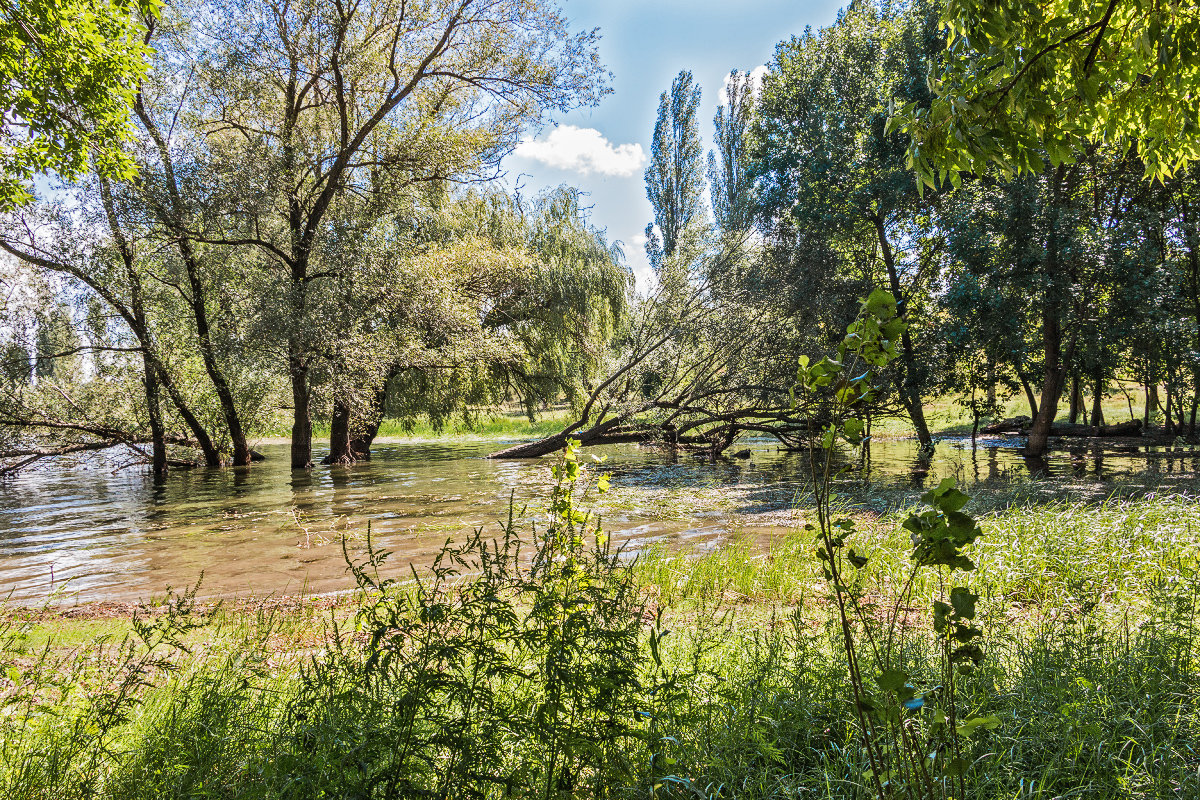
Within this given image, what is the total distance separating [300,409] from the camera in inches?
656

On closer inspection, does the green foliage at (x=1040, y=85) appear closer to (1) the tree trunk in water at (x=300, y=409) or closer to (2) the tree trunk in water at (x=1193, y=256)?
(2) the tree trunk in water at (x=1193, y=256)

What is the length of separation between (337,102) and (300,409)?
7.84 metres

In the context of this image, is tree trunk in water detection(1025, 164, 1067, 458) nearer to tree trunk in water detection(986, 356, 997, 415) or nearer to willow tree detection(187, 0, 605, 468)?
tree trunk in water detection(986, 356, 997, 415)

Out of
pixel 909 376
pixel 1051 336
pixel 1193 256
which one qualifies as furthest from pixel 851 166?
pixel 1193 256

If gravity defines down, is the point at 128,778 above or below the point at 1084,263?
below

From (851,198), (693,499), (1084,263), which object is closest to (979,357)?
(1084,263)

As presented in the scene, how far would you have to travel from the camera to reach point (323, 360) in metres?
14.4

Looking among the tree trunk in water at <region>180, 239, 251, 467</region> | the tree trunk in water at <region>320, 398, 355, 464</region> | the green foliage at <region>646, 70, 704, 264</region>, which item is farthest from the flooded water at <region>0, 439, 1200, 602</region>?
the green foliage at <region>646, 70, 704, 264</region>

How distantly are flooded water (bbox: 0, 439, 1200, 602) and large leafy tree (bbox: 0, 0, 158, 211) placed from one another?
186 inches

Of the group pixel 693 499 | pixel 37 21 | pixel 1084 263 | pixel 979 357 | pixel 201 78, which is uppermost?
pixel 201 78

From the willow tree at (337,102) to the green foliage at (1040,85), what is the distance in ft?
44.4

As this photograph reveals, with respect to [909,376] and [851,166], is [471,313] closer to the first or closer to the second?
[851,166]

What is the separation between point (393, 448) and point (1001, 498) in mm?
22654

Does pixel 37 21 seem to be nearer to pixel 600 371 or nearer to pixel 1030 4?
pixel 1030 4
